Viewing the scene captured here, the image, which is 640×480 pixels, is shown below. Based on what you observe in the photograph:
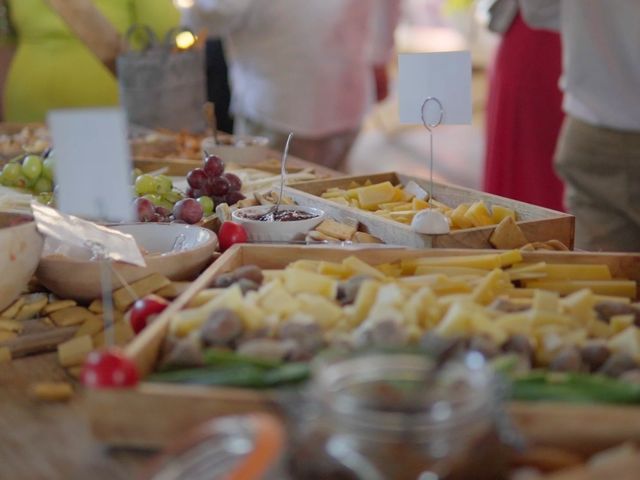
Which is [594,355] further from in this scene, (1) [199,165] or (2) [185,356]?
(1) [199,165]

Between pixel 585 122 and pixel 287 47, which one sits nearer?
pixel 585 122

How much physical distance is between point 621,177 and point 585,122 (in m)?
0.20

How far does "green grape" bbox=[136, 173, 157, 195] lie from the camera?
6.26 feet

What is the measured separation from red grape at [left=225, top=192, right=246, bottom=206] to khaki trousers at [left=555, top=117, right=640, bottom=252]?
1191 millimetres

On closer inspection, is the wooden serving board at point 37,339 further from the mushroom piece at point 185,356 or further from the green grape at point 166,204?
the green grape at point 166,204

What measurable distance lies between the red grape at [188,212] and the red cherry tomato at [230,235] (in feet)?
0.39

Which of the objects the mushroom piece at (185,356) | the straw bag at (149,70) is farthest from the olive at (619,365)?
the straw bag at (149,70)

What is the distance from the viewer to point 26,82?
3.62 m

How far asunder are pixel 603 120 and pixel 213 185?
1.34m

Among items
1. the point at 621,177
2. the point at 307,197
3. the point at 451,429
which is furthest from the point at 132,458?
the point at 621,177

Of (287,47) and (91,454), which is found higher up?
(287,47)

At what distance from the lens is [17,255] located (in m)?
1.37

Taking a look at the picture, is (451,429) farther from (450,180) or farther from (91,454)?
(450,180)

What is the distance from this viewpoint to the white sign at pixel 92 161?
1.17 meters
